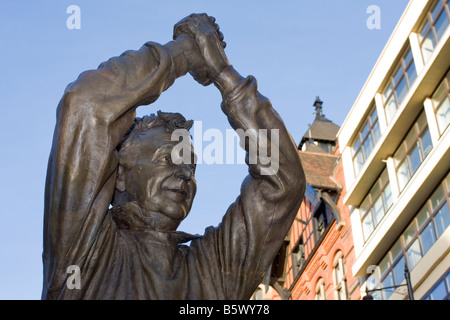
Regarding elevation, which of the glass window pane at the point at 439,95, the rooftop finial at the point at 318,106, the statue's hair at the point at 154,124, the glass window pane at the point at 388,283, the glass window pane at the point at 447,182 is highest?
the rooftop finial at the point at 318,106

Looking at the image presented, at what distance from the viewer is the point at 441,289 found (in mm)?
18609

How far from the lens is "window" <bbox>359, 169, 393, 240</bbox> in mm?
23477

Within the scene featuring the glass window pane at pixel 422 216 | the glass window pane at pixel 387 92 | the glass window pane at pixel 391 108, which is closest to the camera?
the glass window pane at pixel 422 216

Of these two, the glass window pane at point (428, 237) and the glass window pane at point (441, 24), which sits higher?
the glass window pane at point (441, 24)

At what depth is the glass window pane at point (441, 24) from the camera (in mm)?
19781

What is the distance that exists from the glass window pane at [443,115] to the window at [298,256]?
12781 mm

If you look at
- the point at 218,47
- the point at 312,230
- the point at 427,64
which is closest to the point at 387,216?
the point at 427,64

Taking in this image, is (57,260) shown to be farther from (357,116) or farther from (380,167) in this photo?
(357,116)

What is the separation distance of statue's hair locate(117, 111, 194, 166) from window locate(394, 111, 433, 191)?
1836cm

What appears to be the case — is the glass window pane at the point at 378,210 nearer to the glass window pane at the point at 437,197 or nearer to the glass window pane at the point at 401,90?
the glass window pane at the point at 437,197

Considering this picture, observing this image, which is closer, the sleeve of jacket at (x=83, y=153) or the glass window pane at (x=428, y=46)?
the sleeve of jacket at (x=83, y=153)

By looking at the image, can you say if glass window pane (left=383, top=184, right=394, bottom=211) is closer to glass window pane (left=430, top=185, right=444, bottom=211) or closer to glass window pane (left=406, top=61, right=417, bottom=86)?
glass window pane (left=430, top=185, right=444, bottom=211)

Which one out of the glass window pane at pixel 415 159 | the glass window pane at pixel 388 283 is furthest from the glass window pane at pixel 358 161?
the glass window pane at pixel 388 283
